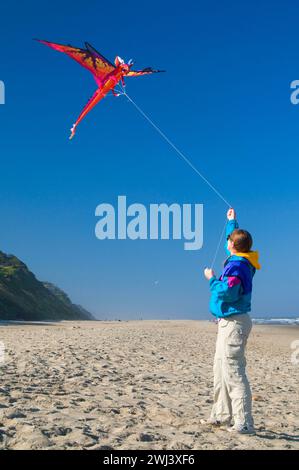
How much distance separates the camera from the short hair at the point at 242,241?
504 centimetres

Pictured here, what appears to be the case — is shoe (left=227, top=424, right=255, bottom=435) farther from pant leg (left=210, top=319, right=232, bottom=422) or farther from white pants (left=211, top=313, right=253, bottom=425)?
pant leg (left=210, top=319, right=232, bottom=422)

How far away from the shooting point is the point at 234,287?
4.80 m

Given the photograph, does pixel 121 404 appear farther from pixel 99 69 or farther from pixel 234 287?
pixel 99 69

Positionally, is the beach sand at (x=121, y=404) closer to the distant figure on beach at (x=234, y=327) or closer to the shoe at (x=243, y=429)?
the shoe at (x=243, y=429)

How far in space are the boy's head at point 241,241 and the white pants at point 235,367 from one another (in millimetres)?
641

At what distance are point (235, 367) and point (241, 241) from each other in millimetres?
1226

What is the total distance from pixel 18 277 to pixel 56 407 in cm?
4504

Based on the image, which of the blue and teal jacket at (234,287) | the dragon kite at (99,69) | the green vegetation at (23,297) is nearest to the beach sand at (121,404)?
the blue and teal jacket at (234,287)

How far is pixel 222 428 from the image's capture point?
5.07m

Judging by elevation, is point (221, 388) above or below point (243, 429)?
above

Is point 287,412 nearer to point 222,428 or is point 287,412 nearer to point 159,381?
point 222,428

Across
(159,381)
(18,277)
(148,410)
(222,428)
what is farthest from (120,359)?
(18,277)

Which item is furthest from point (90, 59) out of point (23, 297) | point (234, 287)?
point (23, 297)
